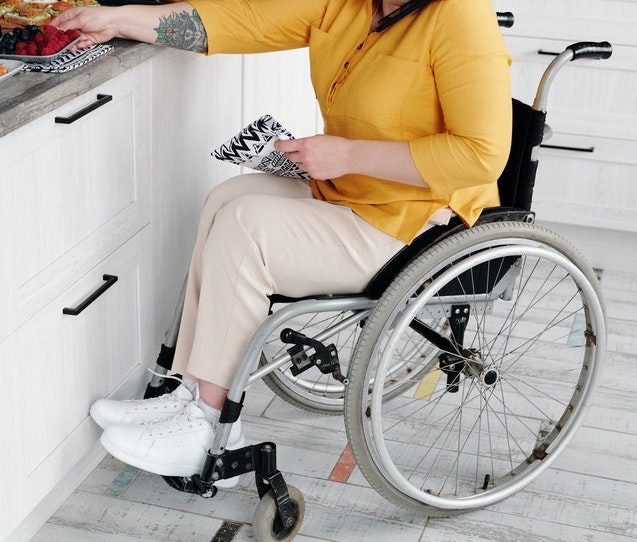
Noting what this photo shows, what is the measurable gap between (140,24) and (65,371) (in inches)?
24.2

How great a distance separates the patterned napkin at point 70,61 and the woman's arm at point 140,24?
38 millimetres

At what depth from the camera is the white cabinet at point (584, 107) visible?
9.31 ft

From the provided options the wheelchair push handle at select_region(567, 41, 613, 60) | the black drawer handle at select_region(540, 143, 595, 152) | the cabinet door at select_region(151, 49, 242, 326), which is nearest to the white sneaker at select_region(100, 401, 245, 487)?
the cabinet door at select_region(151, 49, 242, 326)

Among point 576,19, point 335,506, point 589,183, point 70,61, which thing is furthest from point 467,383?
point 70,61

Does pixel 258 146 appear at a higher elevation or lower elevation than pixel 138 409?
higher

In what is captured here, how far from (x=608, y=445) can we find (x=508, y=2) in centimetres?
135

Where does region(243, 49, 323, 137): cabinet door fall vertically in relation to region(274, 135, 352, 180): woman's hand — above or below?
below

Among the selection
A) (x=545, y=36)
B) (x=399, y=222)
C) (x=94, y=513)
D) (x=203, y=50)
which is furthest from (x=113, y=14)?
(x=545, y=36)

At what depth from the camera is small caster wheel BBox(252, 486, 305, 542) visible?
5.76ft

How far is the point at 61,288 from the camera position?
164 centimetres

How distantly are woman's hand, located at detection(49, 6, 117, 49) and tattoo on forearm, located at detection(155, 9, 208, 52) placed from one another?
0.09 meters

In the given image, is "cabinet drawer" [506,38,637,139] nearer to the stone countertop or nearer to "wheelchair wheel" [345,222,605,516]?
"wheelchair wheel" [345,222,605,516]

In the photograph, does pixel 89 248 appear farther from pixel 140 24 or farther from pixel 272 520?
pixel 272 520

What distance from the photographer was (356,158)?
5.40ft
